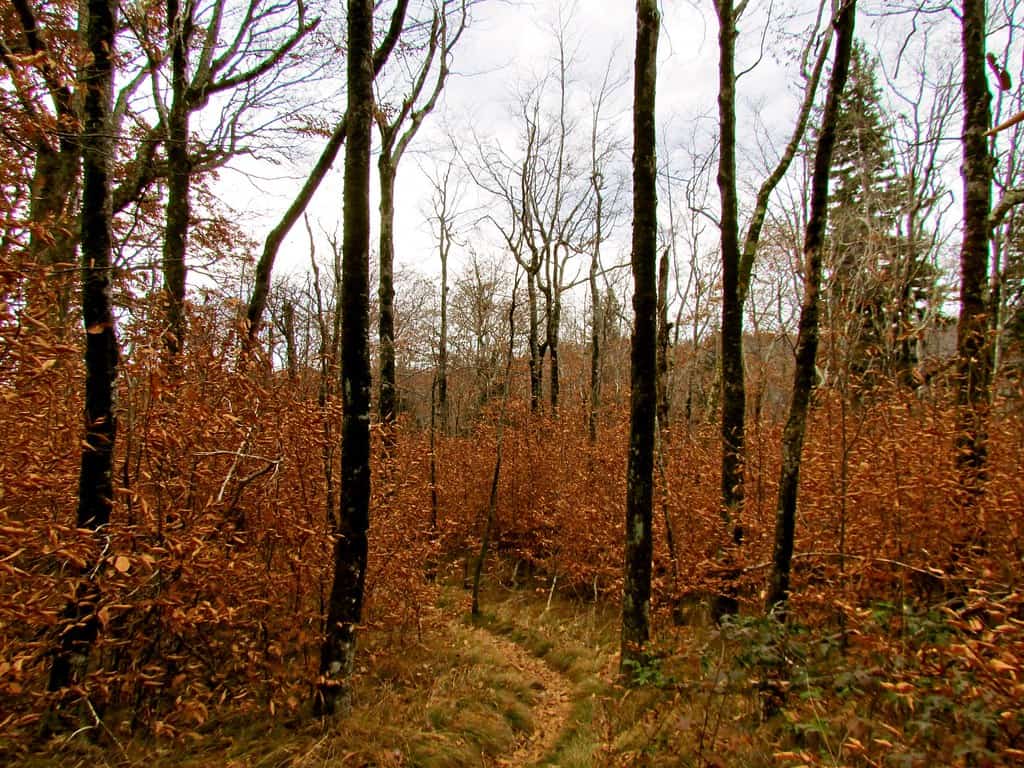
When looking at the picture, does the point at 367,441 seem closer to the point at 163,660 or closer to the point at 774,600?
the point at 163,660

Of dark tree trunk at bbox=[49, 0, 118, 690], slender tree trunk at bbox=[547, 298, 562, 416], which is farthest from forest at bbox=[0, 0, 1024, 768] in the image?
slender tree trunk at bbox=[547, 298, 562, 416]

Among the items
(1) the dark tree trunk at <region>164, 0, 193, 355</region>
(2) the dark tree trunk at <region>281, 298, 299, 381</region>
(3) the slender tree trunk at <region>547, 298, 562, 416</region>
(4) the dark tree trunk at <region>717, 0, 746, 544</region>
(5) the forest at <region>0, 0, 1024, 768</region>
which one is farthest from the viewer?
(3) the slender tree trunk at <region>547, 298, 562, 416</region>

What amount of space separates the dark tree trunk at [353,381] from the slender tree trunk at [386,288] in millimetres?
5049

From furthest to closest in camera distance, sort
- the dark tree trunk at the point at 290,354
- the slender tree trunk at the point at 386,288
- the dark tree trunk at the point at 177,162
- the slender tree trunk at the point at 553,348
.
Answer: the slender tree trunk at the point at 553,348, the slender tree trunk at the point at 386,288, the dark tree trunk at the point at 177,162, the dark tree trunk at the point at 290,354

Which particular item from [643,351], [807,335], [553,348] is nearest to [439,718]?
[643,351]

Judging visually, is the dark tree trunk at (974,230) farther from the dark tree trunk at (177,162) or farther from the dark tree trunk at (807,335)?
the dark tree trunk at (177,162)

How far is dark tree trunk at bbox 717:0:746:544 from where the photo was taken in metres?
6.02

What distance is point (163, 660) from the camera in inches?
165

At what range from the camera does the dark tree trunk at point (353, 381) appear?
171 inches

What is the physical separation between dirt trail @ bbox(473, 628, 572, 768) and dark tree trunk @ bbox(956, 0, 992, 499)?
185 inches

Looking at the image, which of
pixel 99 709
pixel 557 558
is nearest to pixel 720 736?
pixel 99 709

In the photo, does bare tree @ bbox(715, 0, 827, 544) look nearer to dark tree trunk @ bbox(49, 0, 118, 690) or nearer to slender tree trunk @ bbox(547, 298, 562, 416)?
dark tree trunk @ bbox(49, 0, 118, 690)

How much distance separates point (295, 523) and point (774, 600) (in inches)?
168

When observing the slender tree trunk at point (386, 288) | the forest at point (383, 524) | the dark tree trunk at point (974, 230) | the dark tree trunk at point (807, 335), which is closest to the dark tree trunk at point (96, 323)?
the forest at point (383, 524)
